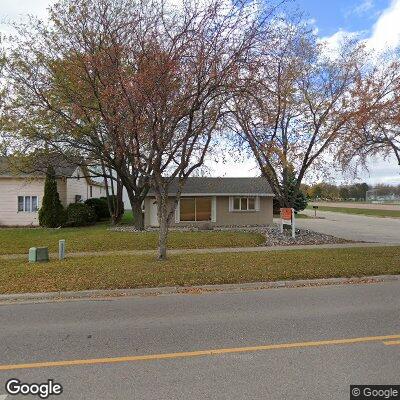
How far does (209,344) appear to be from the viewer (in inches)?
186

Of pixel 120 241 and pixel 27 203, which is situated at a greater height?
pixel 27 203

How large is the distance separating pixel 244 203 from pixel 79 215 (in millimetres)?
10935

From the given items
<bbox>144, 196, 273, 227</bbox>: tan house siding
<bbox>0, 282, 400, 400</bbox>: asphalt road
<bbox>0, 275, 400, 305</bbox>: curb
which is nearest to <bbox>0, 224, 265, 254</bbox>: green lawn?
<bbox>0, 275, 400, 305</bbox>: curb

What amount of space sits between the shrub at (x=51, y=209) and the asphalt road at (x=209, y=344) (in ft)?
50.0

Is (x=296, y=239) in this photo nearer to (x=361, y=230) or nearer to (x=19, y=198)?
(x=361, y=230)

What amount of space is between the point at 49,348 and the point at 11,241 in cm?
1204

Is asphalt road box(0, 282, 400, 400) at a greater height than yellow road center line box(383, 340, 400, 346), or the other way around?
yellow road center line box(383, 340, 400, 346)

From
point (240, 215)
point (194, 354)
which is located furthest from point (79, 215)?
point (194, 354)

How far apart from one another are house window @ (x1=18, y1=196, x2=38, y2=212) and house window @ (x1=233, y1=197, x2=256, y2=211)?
529 inches

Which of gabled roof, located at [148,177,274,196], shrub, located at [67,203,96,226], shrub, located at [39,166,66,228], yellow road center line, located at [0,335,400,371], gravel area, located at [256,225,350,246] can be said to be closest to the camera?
yellow road center line, located at [0,335,400,371]

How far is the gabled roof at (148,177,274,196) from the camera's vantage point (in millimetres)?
23812

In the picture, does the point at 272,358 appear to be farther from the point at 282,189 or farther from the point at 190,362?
the point at 282,189

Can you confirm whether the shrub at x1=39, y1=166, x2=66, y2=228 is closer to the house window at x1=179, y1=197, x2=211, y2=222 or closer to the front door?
the front door

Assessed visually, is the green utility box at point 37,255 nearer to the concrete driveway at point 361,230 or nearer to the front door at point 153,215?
the front door at point 153,215
